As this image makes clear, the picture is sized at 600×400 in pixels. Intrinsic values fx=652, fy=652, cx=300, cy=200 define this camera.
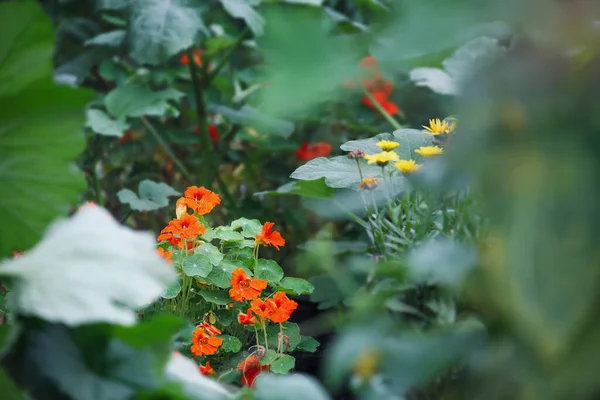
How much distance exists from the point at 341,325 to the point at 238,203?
5.53 feet

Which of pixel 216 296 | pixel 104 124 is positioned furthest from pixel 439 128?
pixel 104 124

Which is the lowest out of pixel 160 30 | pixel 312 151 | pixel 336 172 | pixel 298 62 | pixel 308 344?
pixel 312 151

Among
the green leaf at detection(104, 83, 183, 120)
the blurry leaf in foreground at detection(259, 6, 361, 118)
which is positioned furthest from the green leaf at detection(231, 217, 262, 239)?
the blurry leaf in foreground at detection(259, 6, 361, 118)

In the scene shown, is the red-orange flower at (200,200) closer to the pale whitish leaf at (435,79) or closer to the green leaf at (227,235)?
the green leaf at (227,235)

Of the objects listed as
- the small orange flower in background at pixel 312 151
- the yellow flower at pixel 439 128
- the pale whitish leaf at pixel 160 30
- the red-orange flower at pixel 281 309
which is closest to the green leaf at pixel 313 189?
the yellow flower at pixel 439 128

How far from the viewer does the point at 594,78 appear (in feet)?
1.92

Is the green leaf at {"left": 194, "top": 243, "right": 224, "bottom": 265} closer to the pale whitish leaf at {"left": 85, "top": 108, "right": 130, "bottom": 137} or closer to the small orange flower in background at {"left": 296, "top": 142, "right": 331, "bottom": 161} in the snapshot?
the pale whitish leaf at {"left": 85, "top": 108, "right": 130, "bottom": 137}

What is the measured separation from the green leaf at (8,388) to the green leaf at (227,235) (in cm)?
63

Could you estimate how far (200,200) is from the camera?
1.40 meters

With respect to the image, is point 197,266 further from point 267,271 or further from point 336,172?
point 336,172

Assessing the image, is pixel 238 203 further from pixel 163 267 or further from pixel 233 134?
pixel 163 267

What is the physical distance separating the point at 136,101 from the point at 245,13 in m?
0.44

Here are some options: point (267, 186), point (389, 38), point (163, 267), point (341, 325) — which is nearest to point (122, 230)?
point (163, 267)

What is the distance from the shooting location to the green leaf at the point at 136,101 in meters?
1.97
